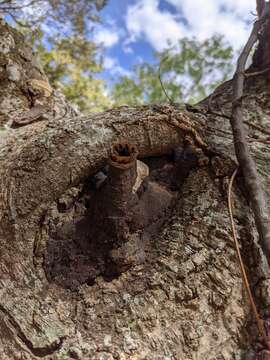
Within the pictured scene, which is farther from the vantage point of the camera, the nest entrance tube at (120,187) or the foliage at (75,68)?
the foliage at (75,68)

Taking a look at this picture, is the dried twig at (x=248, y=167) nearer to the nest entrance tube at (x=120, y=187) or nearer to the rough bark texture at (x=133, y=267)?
the rough bark texture at (x=133, y=267)

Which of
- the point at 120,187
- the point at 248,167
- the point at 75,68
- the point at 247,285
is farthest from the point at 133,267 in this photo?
the point at 75,68

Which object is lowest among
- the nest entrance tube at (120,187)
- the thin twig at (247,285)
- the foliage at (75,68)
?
the thin twig at (247,285)

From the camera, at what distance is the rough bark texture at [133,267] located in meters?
1.11

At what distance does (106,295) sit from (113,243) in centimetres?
19

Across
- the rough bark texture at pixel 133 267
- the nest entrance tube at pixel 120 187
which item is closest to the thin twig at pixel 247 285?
the rough bark texture at pixel 133 267

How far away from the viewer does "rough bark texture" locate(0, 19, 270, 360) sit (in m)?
1.11

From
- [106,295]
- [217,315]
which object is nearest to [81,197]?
[106,295]

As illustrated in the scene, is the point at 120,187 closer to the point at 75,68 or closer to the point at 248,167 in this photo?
the point at 248,167

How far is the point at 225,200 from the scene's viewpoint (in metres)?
1.39

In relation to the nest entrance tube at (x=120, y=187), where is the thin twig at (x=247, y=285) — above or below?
below

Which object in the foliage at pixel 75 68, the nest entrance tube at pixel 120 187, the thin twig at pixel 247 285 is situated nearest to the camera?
the thin twig at pixel 247 285

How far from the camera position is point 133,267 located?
1284 mm

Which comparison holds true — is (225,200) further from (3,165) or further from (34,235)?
(3,165)
